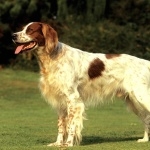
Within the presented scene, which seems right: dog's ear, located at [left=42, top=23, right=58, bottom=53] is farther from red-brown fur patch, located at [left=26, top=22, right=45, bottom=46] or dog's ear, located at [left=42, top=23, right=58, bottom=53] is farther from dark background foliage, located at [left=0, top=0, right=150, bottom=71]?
dark background foliage, located at [left=0, top=0, right=150, bottom=71]

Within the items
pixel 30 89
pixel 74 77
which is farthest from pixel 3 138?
pixel 30 89

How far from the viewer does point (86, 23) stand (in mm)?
38344

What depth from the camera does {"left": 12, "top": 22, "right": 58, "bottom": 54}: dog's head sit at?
11.1 meters

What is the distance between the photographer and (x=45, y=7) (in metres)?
38.0

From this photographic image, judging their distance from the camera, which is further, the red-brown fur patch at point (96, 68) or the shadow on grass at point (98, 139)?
the shadow on grass at point (98, 139)

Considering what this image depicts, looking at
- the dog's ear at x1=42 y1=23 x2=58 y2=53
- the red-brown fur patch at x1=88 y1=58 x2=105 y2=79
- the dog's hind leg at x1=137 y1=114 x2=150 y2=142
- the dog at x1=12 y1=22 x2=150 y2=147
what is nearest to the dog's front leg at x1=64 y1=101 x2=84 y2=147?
the dog at x1=12 y1=22 x2=150 y2=147

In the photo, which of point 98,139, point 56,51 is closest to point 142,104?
point 98,139

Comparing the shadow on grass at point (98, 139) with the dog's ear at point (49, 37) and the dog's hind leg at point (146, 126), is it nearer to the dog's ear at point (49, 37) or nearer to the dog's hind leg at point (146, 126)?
the dog's hind leg at point (146, 126)

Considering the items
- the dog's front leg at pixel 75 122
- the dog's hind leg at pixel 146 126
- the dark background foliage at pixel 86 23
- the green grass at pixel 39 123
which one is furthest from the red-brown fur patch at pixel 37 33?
the dark background foliage at pixel 86 23

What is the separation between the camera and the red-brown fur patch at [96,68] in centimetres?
1156

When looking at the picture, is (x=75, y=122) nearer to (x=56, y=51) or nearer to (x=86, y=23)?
(x=56, y=51)

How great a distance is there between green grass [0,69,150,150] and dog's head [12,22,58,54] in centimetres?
184

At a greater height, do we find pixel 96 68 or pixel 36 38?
pixel 36 38

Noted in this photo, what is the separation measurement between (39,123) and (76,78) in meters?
6.32
